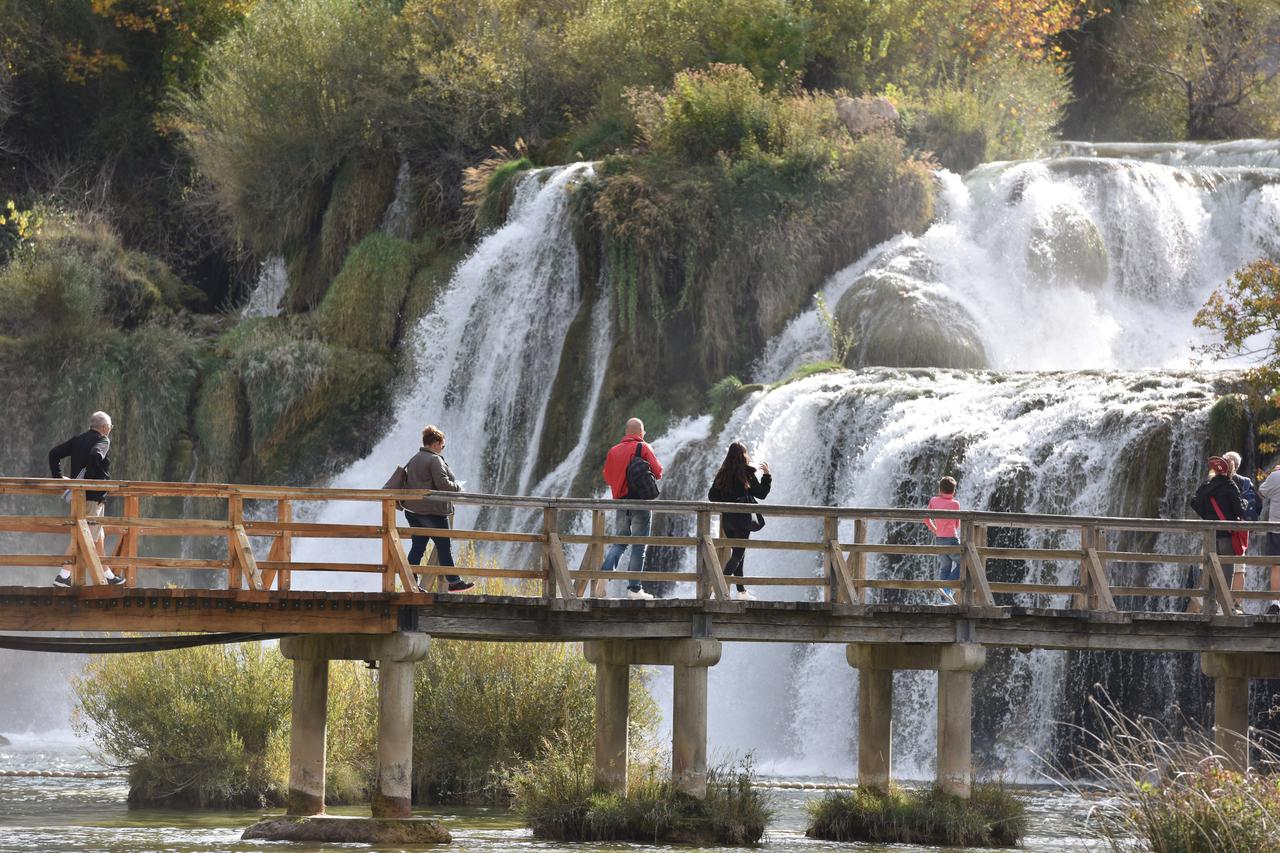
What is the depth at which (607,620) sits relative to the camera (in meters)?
22.4

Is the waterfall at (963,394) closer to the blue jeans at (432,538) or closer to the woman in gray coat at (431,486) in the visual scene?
the blue jeans at (432,538)

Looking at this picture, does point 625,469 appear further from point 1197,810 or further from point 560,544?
point 1197,810

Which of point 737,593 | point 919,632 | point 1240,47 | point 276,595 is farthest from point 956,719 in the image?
point 1240,47

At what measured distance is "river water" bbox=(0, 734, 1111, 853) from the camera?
2136 cm

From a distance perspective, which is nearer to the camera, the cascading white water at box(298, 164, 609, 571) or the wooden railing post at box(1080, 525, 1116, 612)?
the wooden railing post at box(1080, 525, 1116, 612)

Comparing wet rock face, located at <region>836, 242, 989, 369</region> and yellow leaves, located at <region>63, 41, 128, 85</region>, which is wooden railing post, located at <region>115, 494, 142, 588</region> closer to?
wet rock face, located at <region>836, 242, 989, 369</region>

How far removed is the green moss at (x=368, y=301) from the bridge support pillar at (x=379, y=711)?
79.5 ft

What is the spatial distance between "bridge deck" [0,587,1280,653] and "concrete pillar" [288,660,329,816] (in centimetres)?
138

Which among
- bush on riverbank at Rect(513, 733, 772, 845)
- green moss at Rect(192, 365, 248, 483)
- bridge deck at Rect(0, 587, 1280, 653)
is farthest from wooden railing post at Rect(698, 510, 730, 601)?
green moss at Rect(192, 365, 248, 483)

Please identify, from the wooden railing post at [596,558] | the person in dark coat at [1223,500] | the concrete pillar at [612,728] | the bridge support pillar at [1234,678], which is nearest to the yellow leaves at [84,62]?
the wooden railing post at [596,558]

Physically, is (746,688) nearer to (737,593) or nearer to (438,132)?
(737,593)

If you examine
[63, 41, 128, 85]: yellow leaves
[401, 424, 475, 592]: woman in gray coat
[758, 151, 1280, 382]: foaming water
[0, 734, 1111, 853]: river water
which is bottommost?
[0, 734, 1111, 853]: river water

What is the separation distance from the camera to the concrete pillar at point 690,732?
22219 mm

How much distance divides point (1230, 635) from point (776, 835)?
17.1ft
